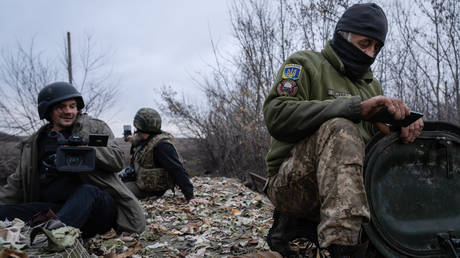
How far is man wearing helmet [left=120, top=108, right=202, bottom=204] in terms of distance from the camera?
632 centimetres

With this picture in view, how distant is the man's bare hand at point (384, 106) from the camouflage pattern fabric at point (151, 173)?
477 centimetres

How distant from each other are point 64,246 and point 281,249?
4.73 ft

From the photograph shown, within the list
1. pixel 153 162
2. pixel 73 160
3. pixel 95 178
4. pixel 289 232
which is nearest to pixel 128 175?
pixel 153 162

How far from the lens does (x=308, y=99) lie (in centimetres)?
269

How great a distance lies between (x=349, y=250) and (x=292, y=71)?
1.24 metres

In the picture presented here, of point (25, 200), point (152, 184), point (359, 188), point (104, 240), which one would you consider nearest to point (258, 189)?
point (152, 184)

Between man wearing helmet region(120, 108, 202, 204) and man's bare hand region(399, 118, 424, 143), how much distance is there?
431cm

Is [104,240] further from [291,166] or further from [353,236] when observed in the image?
[353,236]

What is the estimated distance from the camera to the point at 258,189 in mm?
9477

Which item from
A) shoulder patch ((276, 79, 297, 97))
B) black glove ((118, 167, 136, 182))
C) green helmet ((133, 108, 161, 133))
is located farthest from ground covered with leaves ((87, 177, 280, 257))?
shoulder patch ((276, 79, 297, 97))

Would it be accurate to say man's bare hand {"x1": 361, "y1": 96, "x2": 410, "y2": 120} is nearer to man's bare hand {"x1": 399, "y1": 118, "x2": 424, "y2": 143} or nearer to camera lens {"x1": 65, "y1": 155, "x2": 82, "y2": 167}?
man's bare hand {"x1": 399, "y1": 118, "x2": 424, "y2": 143}

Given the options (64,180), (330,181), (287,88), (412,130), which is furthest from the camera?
(64,180)

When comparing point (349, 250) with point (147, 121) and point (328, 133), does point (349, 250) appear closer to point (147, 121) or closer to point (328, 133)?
point (328, 133)

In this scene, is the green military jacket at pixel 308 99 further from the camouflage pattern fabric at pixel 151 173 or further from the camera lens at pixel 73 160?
the camouflage pattern fabric at pixel 151 173
